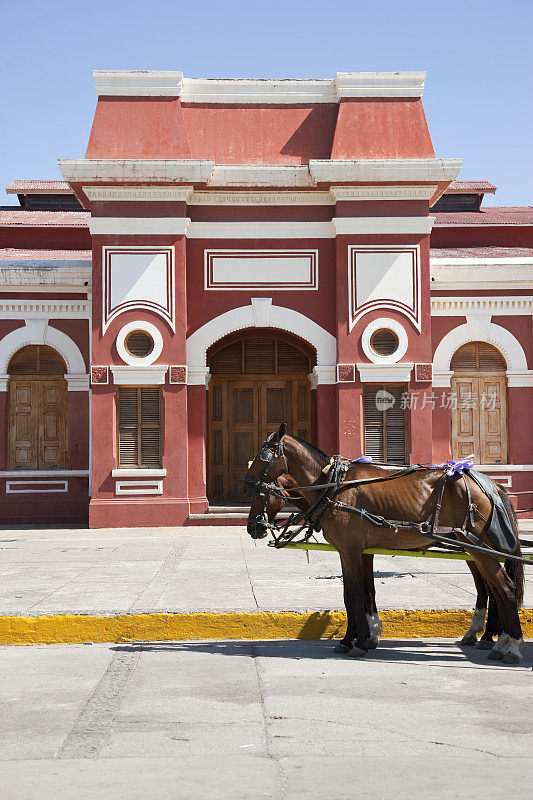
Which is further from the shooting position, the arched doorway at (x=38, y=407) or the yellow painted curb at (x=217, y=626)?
the arched doorway at (x=38, y=407)

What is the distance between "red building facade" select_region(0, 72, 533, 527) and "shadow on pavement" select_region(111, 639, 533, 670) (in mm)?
8778

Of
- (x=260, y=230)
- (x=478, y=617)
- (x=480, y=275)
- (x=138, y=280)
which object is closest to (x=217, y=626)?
(x=478, y=617)

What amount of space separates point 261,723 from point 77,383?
13129 millimetres

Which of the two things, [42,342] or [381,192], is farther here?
[42,342]

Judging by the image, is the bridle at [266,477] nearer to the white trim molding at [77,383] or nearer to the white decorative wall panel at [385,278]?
the white decorative wall panel at [385,278]

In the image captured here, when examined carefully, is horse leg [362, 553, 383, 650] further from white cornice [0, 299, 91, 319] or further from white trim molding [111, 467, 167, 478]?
white cornice [0, 299, 91, 319]

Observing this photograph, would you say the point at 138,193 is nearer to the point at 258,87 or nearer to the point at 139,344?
the point at 139,344

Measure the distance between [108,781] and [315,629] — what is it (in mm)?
3492

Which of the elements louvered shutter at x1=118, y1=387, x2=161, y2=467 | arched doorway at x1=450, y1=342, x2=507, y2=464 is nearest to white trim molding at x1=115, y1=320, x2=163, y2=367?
louvered shutter at x1=118, y1=387, x2=161, y2=467

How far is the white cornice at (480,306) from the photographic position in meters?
17.5

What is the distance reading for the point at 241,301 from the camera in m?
16.5

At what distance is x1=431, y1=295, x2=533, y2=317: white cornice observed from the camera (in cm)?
1750

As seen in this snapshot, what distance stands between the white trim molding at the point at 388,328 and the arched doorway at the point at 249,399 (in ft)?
6.44

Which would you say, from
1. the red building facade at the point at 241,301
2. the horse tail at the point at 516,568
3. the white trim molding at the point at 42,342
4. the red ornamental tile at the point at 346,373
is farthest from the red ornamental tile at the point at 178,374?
the horse tail at the point at 516,568
